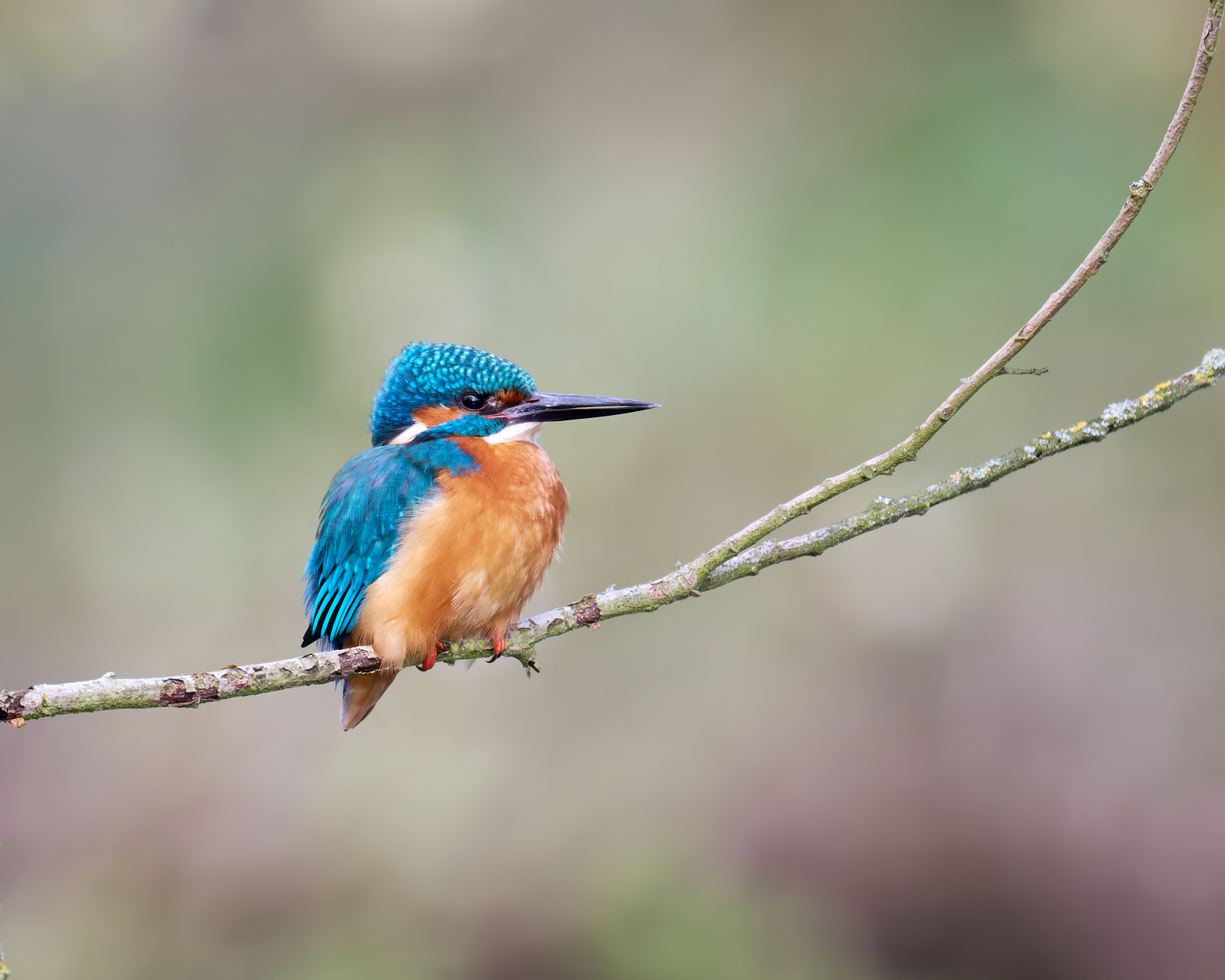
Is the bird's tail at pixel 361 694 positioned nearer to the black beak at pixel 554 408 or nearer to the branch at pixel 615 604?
the branch at pixel 615 604

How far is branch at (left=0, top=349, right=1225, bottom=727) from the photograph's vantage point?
1135mm

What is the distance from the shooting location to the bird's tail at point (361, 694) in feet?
5.46

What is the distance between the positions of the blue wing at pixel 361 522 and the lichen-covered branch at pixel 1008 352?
1.85 ft

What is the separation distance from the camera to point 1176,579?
156 inches

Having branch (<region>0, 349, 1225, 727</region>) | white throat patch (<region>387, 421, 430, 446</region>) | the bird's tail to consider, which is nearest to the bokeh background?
white throat patch (<region>387, 421, 430, 446</region>)

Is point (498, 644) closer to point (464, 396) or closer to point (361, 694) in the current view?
point (361, 694)

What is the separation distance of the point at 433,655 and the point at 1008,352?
95cm

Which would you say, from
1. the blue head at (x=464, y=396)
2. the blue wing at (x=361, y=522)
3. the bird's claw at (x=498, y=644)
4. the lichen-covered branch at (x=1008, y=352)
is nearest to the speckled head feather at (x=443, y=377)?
the blue head at (x=464, y=396)

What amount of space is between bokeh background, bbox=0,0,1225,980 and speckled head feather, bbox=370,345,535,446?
1.97 m

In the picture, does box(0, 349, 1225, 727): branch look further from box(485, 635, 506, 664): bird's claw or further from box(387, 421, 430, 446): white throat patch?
box(387, 421, 430, 446): white throat patch

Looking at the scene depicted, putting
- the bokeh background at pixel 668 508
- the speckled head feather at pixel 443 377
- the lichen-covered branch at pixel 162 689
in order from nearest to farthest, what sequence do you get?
the lichen-covered branch at pixel 162 689 → the speckled head feather at pixel 443 377 → the bokeh background at pixel 668 508

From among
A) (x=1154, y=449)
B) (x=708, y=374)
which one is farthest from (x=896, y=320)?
(x=1154, y=449)

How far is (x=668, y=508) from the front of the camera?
4.29 m

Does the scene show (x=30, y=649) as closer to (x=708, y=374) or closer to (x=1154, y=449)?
(x=708, y=374)
